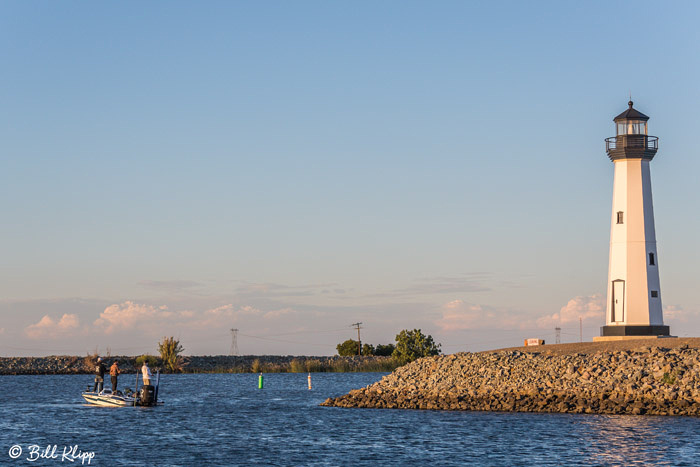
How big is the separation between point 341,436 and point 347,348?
9648 centimetres

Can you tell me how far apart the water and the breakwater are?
6057 centimetres

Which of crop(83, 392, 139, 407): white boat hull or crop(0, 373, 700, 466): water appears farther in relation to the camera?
crop(83, 392, 139, 407): white boat hull

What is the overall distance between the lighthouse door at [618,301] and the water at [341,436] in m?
21.0

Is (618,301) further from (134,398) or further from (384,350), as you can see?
(384,350)

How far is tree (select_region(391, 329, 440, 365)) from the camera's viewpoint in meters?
112

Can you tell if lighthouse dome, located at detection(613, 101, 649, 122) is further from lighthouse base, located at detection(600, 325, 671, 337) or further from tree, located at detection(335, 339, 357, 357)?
tree, located at detection(335, 339, 357, 357)

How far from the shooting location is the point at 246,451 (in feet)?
128

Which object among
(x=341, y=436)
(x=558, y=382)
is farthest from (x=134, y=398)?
(x=558, y=382)

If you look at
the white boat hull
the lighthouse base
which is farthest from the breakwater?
the white boat hull

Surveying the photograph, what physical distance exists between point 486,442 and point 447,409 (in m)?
14.2

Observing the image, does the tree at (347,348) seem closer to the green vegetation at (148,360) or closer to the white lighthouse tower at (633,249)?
the green vegetation at (148,360)

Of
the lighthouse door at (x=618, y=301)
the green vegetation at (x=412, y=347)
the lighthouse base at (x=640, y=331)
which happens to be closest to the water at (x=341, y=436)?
the lighthouse base at (x=640, y=331)

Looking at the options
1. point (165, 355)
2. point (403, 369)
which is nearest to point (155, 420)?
point (403, 369)

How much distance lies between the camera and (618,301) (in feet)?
222
